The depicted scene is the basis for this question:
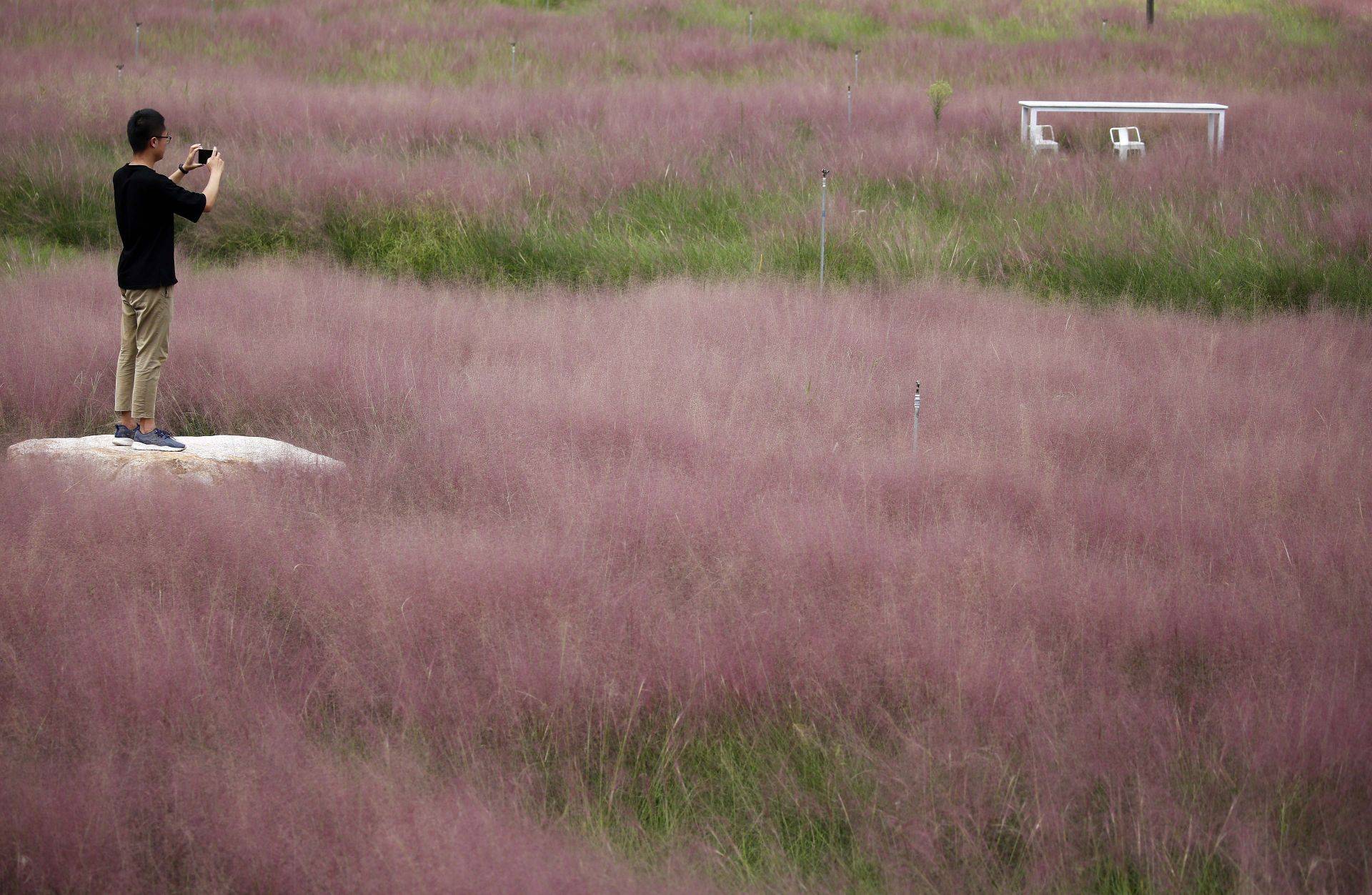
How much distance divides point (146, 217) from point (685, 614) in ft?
9.17

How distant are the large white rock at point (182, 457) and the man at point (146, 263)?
0.09 m

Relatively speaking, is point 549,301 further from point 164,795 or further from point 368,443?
point 164,795

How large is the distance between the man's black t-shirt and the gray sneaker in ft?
1.95

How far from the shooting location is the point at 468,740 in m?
2.88

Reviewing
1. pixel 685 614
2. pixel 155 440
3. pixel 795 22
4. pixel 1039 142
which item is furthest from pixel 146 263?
pixel 795 22

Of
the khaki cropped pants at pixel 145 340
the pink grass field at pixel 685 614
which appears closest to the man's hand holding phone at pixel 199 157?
the khaki cropped pants at pixel 145 340

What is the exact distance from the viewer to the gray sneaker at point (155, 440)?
15.3ft

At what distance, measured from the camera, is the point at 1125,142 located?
36.5 ft

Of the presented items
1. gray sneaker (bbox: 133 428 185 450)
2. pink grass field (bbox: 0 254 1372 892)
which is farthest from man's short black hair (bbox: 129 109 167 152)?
pink grass field (bbox: 0 254 1372 892)

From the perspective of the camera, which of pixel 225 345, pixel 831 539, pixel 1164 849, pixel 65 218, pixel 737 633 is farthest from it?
pixel 65 218

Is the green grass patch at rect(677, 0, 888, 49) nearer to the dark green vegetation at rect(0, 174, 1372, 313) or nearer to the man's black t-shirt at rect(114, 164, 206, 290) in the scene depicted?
the dark green vegetation at rect(0, 174, 1372, 313)

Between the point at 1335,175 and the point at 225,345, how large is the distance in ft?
28.7

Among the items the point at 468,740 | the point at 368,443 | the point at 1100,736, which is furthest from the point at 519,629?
the point at 368,443

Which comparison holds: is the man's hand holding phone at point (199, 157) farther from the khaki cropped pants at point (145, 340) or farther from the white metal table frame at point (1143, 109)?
the white metal table frame at point (1143, 109)
